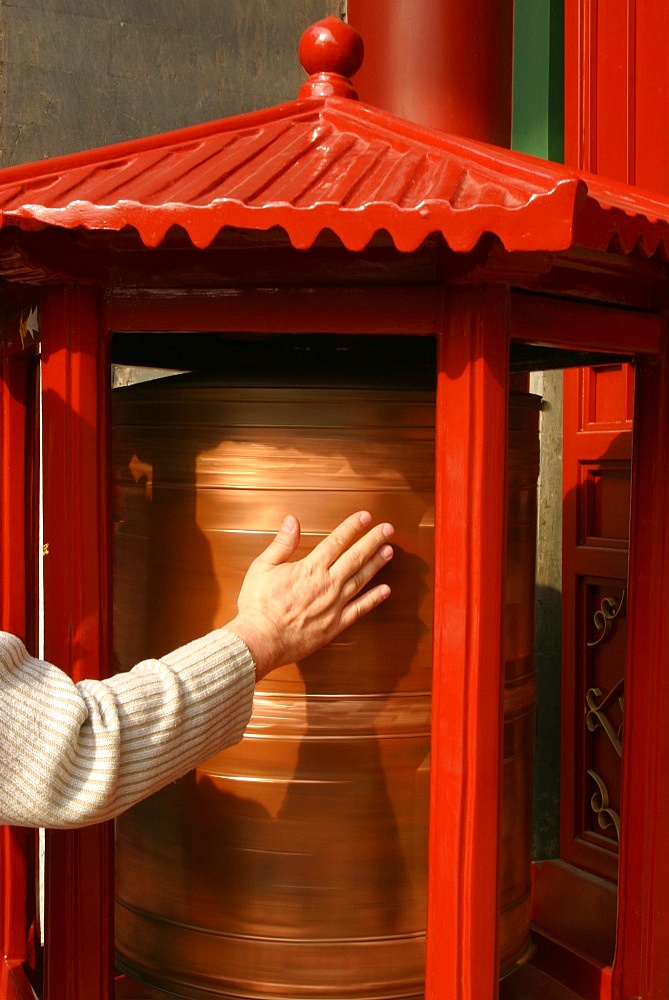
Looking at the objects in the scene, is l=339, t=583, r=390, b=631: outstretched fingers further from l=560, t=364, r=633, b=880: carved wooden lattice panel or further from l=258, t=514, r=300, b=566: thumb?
l=560, t=364, r=633, b=880: carved wooden lattice panel

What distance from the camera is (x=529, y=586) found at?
2.61m

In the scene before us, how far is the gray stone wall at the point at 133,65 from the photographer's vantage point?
412 centimetres

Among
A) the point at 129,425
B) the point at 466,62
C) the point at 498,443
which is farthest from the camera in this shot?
the point at 466,62

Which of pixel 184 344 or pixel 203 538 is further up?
pixel 184 344

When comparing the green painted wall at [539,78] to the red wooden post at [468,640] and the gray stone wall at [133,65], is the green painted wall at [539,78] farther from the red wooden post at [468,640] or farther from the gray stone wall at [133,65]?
the red wooden post at [468,640]

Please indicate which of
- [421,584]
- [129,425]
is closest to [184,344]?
[129,425]

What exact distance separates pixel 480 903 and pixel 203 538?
0.92 meters

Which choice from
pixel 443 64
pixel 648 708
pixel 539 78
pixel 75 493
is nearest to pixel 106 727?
pixel 75 493

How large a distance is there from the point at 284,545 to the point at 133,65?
296 centimetres

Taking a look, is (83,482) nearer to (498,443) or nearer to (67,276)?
(67,276)

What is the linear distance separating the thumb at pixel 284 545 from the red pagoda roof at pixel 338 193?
652 millimetres

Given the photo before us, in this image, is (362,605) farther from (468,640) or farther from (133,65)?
(133,65)

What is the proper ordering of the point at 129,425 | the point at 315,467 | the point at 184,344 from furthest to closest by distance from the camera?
the point at 184,344
the point at 129,425
the point at 315,467

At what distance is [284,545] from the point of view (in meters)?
2.20
